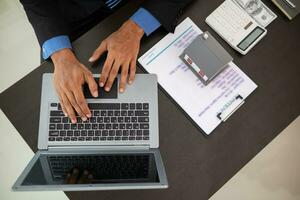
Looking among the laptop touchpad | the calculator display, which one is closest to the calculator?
the calculator display

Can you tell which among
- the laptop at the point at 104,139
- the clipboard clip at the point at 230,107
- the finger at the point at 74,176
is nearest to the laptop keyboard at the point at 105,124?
the laptop at the point at 104,139

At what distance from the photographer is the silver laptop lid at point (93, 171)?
90 cm

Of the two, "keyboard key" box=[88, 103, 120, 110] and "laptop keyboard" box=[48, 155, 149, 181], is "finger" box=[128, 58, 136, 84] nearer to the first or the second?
"keyboard key" box=[88, 103, 120, 110]

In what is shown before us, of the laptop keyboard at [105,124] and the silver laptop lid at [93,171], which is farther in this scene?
the laptop keyboard at [105,124]

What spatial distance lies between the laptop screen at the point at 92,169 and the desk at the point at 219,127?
97mm

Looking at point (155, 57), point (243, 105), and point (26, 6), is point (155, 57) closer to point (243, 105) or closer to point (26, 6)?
point (243, 105)

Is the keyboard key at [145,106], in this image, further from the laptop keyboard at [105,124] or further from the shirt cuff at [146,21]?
the shirt cuff at [146,21]

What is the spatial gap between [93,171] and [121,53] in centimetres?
36

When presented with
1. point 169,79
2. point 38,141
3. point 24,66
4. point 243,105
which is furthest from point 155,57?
point 24,66

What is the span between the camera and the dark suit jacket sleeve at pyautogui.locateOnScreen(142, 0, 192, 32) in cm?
116

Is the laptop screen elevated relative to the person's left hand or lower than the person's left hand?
lower

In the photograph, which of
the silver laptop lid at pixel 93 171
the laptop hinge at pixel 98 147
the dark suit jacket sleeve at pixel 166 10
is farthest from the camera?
the dark suit jacket sleeve at pixel 166 10

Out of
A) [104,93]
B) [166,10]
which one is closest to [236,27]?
[166,10]

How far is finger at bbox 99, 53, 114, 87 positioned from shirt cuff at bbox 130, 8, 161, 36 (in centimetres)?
14
